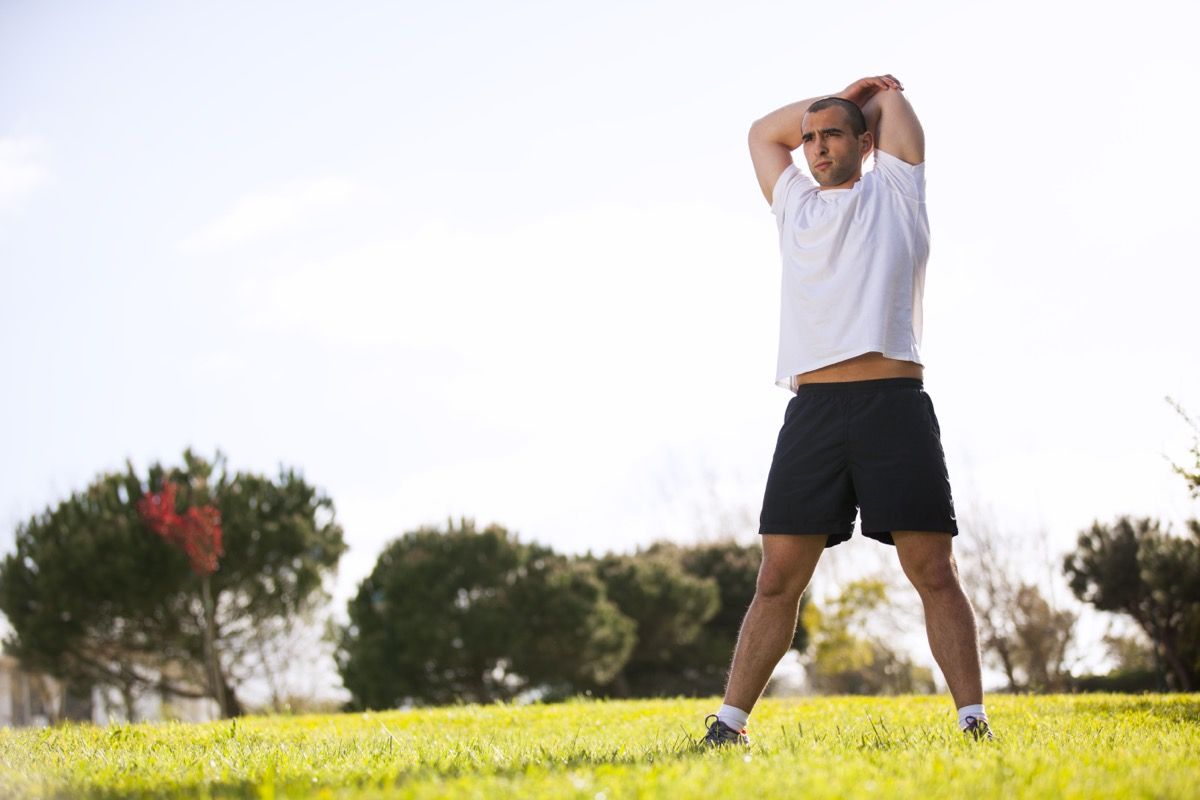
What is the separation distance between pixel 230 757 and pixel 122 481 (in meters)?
19.3

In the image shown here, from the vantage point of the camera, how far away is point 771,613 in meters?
3.69

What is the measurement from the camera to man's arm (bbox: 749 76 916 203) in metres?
3.93

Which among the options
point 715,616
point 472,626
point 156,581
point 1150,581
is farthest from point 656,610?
point 1150,581

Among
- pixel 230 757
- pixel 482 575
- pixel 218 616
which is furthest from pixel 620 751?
pixel 218 616

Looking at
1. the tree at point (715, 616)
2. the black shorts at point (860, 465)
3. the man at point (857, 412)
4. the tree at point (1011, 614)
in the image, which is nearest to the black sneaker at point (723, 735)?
the man at point (857, 412)

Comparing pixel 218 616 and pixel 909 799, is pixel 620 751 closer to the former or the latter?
pixel 909 799

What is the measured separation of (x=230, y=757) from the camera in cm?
357

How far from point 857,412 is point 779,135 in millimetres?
1098

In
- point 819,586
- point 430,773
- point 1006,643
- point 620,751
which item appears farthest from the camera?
point 819,586

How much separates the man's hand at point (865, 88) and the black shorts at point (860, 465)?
101 centimetres

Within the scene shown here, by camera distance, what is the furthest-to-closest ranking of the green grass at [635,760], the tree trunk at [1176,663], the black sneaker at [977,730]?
the tree trunk at [1176,663]
the black sneaker at [977,730]
the green grass at [635,760]

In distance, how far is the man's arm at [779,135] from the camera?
155 inches

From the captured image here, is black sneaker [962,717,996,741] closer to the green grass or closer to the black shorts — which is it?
the green grass

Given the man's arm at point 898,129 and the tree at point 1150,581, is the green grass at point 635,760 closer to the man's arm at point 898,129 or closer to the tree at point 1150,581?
the man's arm at point 898,129
